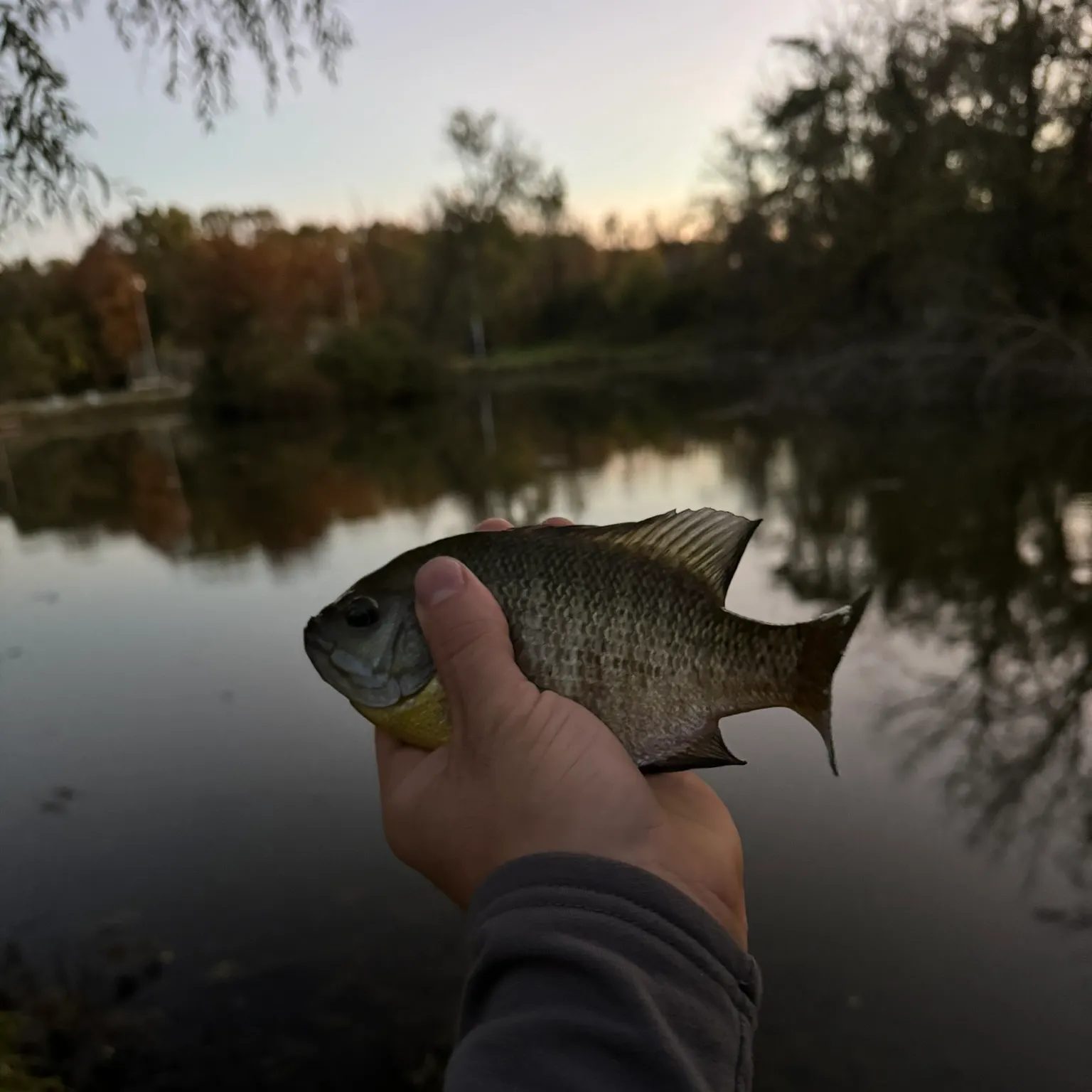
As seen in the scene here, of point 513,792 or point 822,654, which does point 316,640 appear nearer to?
point 513,792

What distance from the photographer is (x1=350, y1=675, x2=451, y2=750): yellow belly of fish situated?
83.0 inches

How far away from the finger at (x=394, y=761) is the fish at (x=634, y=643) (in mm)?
62

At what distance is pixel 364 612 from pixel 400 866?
3876 mm

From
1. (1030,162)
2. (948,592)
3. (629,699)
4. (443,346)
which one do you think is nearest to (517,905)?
(629,699)

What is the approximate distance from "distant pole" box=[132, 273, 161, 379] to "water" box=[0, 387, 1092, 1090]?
54413 mm

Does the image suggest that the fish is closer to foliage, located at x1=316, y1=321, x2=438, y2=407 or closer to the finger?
the finger

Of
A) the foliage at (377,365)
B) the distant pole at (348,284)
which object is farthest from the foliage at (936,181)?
the distant pole at (348,284)

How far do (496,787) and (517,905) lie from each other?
33cm

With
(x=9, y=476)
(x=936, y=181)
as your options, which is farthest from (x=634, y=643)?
(x=9, y=476)

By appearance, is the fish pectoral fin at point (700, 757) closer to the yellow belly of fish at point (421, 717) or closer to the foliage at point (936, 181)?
the yellow belly of fish at point (421, 717)

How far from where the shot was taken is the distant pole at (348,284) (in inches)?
2367

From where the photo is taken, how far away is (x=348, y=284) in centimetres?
6200

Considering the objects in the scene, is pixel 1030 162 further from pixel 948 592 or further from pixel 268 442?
pixel 268 442

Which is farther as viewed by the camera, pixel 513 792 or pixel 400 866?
pixel 400 866
